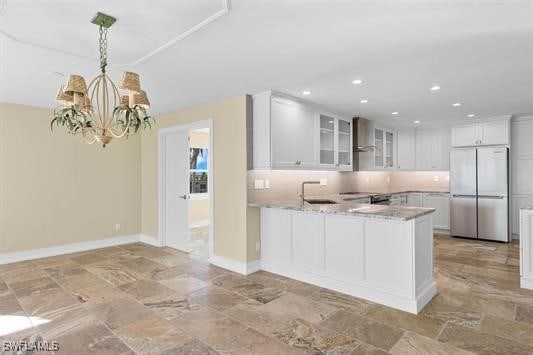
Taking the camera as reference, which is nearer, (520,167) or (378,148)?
(520,167)

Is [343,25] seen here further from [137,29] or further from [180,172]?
[180,172]

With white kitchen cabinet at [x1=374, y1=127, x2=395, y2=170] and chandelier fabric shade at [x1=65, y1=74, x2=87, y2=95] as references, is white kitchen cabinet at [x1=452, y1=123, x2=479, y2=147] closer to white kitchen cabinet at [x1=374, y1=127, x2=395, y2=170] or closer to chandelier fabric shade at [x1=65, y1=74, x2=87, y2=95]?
white kitchen cabinet at [x1=374, y1=127, x2=395, y2=170]

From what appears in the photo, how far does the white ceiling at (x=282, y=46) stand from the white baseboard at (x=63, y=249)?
2.40 meters

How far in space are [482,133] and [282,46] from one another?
5.46 metres

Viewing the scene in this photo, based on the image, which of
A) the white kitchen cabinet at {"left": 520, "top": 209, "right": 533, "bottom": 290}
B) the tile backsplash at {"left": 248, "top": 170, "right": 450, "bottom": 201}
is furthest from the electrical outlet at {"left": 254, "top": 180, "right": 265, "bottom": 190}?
the white kitchen cabinet at {"left": 520, "top": 209, "right": 533, "bottom": 290}

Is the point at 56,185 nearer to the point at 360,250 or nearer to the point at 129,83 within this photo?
the point at 129,83

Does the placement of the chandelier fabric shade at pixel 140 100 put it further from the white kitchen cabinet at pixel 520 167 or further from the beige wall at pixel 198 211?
the white kitchen cabinet at pixel 520 167

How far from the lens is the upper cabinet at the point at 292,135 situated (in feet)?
13.4

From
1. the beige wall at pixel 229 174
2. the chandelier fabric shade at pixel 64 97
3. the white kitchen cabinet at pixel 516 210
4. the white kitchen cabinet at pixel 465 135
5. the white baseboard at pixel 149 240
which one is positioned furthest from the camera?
the white kitchen cabinet at pixel 465 135

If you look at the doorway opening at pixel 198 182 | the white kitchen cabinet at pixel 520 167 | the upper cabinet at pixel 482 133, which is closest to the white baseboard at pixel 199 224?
the doorway opening at pixel 198 182

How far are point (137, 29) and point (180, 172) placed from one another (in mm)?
3429

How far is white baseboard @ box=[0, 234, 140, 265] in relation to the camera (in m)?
4.68

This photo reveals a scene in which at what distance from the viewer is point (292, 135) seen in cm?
440

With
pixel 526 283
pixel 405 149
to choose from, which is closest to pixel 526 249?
pixel 526 283
